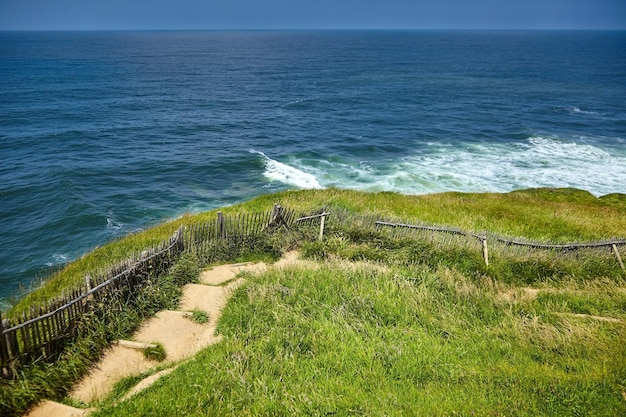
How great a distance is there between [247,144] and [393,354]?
40.8 m

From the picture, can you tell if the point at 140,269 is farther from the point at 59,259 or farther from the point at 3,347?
the point at 59,259

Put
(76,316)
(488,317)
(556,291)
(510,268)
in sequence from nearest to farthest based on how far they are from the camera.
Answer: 1. (76,316)
2. (488,317)
3. (556,291)
4. (510,268)

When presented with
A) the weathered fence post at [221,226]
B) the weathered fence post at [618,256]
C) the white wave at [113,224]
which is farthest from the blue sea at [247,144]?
the weathered fence post at [618,256]

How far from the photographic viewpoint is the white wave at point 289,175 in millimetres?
37375

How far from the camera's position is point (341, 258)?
54.6 ft

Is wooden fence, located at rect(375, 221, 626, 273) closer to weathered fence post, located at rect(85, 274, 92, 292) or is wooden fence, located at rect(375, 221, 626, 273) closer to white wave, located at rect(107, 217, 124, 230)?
weathered fence post, located at rect(85, 274, 92, 292)

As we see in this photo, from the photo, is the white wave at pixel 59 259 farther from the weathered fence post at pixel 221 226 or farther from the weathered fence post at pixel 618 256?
the weathered fence post at pixel 618 256

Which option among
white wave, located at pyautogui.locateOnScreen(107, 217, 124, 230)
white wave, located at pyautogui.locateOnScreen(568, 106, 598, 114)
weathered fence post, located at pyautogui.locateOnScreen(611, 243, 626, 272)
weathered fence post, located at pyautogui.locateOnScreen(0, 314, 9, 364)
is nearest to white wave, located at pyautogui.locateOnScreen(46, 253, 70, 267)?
white wave, located at pyautogui.locateOnScreen(107, 217, 124, 230)

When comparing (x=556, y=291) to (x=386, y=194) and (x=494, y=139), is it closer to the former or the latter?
(x=386, y=194)

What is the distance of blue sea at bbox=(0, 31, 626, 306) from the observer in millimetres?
31766

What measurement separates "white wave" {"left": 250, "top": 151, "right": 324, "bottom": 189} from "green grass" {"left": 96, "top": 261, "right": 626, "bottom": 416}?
23042 millimetres

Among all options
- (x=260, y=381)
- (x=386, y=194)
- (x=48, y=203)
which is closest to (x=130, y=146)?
(x=48, y=203)

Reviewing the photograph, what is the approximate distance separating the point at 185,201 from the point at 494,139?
1438 inches

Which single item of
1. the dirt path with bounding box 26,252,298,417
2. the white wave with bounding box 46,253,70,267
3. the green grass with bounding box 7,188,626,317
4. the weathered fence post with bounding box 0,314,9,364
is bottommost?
the white wave with bounding box 46,253,70,267
